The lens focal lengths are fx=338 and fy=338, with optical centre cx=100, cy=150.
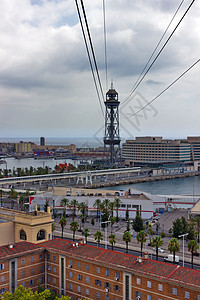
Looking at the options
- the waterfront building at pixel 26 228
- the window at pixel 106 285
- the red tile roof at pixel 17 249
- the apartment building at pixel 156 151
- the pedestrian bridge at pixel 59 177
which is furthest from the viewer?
the apartment building at pixel 156 151

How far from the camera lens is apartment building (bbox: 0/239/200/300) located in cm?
984

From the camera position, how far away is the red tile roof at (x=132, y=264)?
9.90 m

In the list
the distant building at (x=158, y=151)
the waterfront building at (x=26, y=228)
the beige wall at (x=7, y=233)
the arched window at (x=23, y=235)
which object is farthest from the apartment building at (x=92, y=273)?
the distant building at (x=158, y=151)

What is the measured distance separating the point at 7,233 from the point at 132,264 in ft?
19.2

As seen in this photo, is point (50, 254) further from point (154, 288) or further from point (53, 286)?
point (154, 288)

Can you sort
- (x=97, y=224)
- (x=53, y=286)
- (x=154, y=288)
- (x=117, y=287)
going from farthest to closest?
(x=97, y=224), (x=53, y=286), (x=117, y=287), (x=154, y=288)

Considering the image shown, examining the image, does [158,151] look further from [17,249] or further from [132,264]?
[132,264]

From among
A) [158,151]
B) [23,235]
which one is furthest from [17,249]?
[158,151]

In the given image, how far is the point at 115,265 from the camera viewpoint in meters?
10.7

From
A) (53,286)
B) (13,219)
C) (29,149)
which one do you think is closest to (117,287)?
(53,286)

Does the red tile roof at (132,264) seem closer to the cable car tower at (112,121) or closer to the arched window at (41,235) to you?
the arched window at (41,235)

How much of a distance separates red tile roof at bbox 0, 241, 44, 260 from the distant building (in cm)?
6052

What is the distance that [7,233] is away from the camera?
1405 centimetres

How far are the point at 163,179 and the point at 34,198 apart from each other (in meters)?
34.5
